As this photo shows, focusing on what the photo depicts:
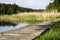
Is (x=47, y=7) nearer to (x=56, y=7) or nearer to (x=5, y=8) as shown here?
(x=56, y=7)

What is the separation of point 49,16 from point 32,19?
1.49m

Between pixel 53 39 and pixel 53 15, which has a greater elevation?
pixel 53 39

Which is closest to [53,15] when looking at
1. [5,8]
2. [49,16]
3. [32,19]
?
[49,16]

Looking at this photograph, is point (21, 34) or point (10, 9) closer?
point (21, 34)

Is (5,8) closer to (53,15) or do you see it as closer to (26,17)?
(26,17)

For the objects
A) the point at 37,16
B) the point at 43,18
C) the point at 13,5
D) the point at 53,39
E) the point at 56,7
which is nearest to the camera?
the point at 53,39

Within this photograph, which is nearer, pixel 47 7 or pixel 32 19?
pixel 32 19

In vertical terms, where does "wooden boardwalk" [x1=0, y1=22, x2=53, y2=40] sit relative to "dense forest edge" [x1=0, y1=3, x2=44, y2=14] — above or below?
above

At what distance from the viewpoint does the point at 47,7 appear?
2703 centimetres

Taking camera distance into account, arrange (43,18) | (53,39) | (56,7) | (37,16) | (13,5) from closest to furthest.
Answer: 1. (53,39)
2. (43,18)
3. (37,16)
4. (56,7)
5. (13,5)

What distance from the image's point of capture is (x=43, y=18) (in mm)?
18859

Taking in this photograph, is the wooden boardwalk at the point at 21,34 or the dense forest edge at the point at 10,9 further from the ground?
the wooden boardwalk at the point at 21,34

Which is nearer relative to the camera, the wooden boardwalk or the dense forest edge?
the wooden boardwalk

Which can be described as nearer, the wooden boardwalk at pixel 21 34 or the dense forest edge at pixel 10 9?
the wooden boardwalk at pixel 21 34
